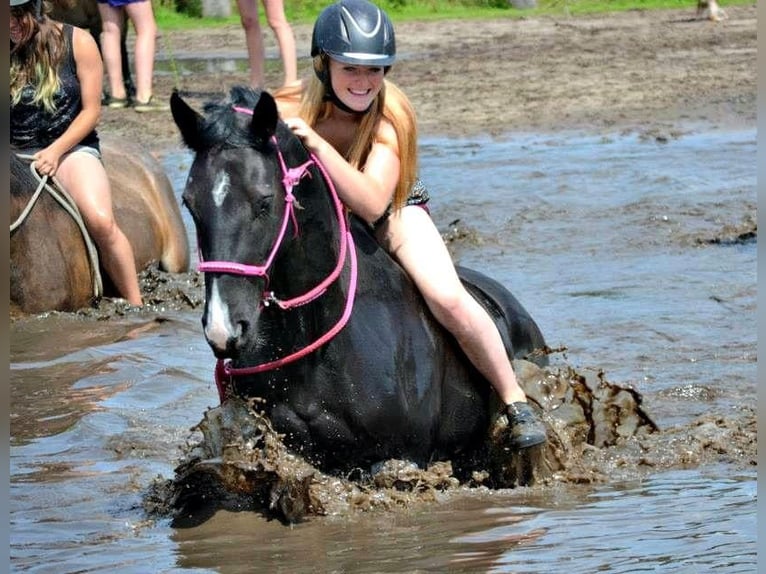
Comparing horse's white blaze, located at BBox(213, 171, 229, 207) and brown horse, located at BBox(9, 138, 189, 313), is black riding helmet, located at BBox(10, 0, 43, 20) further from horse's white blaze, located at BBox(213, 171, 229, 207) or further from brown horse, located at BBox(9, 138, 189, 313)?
horse's white blaze, located at BBox(213, 171, 229, 207)

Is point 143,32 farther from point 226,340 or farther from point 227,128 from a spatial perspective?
point 226,340

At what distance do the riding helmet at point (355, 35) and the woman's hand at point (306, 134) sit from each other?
0.36 m

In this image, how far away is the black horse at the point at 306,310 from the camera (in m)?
4.95

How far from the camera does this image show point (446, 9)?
27.7 m

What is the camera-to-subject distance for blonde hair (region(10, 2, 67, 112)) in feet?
28.5

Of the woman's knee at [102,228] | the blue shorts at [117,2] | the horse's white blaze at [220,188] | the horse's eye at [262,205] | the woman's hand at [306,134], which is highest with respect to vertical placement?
the woman's hand at [306,134]

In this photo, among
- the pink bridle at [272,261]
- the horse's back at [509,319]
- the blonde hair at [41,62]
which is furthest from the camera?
the blonde hair at [41,62]

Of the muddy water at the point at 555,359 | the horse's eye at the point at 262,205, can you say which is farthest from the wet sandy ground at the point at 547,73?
the horse's eye at the point at 262,205

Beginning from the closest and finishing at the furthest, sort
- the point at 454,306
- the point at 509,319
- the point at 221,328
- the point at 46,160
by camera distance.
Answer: the point at 221,328
the point at 454,306
the point at 509,319
the point at 46,160

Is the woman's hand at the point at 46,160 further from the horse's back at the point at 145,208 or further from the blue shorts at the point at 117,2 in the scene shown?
the blue shorts at the point at 117,2

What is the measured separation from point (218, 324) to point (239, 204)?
1.35 feet

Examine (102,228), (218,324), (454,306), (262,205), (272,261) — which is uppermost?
(262,205)

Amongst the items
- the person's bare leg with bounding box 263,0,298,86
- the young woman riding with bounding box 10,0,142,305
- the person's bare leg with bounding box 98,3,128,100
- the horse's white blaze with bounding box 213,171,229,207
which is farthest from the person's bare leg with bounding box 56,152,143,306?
the person's bare leg with bounding box 98,3,128,100

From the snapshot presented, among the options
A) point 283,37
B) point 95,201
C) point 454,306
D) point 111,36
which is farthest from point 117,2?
point 454,306
